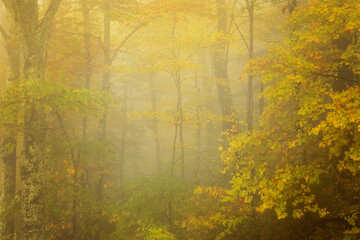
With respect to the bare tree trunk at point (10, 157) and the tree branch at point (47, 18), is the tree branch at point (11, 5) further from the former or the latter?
the bare tree trunk at point (10, 157)

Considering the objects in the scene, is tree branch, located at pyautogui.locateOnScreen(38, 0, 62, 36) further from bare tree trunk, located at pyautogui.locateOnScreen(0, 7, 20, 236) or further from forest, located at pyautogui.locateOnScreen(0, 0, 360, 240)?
bare tree trunk, located at pyautogui.locateOnScreen(0, 7, 20, 236)

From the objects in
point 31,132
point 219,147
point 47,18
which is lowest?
point 219,147

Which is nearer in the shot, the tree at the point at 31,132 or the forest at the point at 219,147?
the forest at the point at 219,147

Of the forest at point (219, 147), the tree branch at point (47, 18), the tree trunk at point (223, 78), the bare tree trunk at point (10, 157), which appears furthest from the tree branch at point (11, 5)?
the tree trunk at point (223, 78)

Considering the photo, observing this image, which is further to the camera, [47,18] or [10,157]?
[10,157]

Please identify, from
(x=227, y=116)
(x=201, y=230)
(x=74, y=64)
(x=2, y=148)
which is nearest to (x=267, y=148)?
(x=201, y=230)

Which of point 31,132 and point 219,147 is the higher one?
point 31,132

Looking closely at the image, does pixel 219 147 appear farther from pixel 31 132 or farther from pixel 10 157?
pixel 10 157

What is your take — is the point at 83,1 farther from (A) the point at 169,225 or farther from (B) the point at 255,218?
(B) the point at 255,218

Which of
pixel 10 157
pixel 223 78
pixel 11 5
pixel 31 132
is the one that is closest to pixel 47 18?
pixel 11 5

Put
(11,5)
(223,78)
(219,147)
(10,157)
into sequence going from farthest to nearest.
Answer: (223,78), (10,157), (219,147), (11,5)

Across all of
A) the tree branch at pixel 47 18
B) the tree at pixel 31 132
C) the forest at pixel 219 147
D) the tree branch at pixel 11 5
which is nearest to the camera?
the forest at pixel 219 147

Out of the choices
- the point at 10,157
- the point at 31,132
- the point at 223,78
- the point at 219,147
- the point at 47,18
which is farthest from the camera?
the point at 223,78

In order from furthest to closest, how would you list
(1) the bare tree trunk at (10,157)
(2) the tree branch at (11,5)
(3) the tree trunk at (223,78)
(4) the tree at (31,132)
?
(3) the tree trunk at (223,78) → (1) the bare tree trunk at (10,157) → (4) the tree at (31,132) → (2) the tree branch at (11,5)
